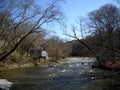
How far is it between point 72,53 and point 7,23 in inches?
4886

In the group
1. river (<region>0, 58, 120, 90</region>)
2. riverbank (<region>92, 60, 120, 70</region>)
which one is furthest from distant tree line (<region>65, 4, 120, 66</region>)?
river (<region>0, 58, 120, 90</region>)

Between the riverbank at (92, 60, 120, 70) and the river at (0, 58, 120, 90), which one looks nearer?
the river at (0, 58, 120, 90)

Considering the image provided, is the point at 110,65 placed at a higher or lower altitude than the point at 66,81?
higher

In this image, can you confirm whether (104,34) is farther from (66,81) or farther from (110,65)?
(66,81)

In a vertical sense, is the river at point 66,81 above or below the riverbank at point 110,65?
below

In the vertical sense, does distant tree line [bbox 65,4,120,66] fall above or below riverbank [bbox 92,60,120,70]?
above

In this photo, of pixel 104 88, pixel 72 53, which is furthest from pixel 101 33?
pixel 72 53

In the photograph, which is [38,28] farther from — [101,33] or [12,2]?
[101,33]

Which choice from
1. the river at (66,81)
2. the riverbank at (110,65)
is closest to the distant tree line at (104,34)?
the riverbank at (110,65)

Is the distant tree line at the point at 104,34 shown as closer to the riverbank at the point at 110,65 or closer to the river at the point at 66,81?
the riverbank at the point at 110,65

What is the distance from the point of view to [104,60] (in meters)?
49.8

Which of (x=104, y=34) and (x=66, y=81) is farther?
(x=104, y=34)

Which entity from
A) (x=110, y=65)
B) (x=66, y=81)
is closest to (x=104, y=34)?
(x=110, y=65)

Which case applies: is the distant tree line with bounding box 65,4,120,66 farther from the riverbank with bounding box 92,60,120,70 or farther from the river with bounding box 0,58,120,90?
the river with bounding box 0,58,120,90
